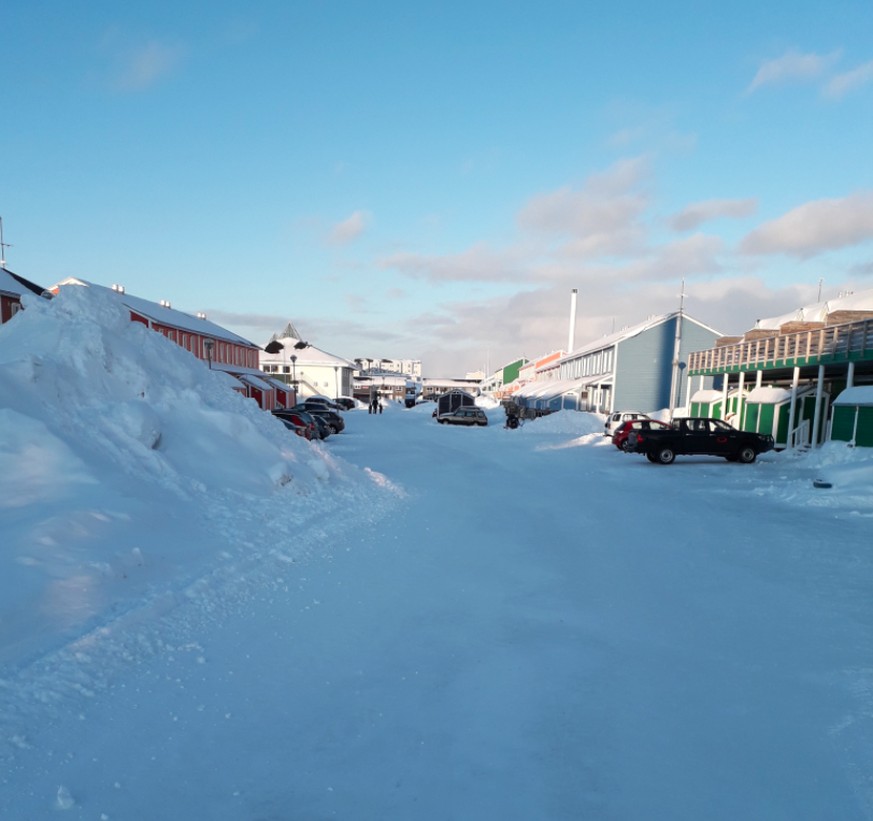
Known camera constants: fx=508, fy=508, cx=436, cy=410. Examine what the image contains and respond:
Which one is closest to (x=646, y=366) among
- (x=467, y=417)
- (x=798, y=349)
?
(x=467, y=417)

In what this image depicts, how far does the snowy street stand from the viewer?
2834 mm

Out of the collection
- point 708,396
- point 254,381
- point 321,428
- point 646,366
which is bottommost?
point 321,428

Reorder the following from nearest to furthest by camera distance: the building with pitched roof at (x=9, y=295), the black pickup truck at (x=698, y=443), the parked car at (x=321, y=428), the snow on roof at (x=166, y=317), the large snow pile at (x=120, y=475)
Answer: the large snow pile at (x=120, y=475)
the black pickup truck at (x=698, y=443)
the building with pitched roof at (x=9, y=295)
the parked car at (x=321, y=428)
the snow on roof at (x=166, y=317)

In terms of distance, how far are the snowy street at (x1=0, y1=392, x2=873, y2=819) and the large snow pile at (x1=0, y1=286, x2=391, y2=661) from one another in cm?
77

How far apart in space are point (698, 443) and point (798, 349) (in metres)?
6.64

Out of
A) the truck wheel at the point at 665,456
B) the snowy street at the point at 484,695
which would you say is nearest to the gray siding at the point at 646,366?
the truck wheel at the point at 665,456

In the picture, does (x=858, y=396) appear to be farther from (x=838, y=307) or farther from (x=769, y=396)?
(x=838, y=307)

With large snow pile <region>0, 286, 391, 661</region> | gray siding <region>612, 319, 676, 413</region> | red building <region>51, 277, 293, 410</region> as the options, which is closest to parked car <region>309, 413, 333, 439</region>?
red building <region>51, 277, 293, 410</region>

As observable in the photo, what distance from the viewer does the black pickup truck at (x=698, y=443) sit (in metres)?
18.5

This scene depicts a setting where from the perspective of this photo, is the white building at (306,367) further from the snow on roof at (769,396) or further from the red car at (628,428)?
the snow on roof at (769,396)

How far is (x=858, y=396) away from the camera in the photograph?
672 inches

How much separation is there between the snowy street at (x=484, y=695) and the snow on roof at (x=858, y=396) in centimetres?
1201

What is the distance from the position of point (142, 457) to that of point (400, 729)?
662 cm

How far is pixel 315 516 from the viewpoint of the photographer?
9.03 meters
